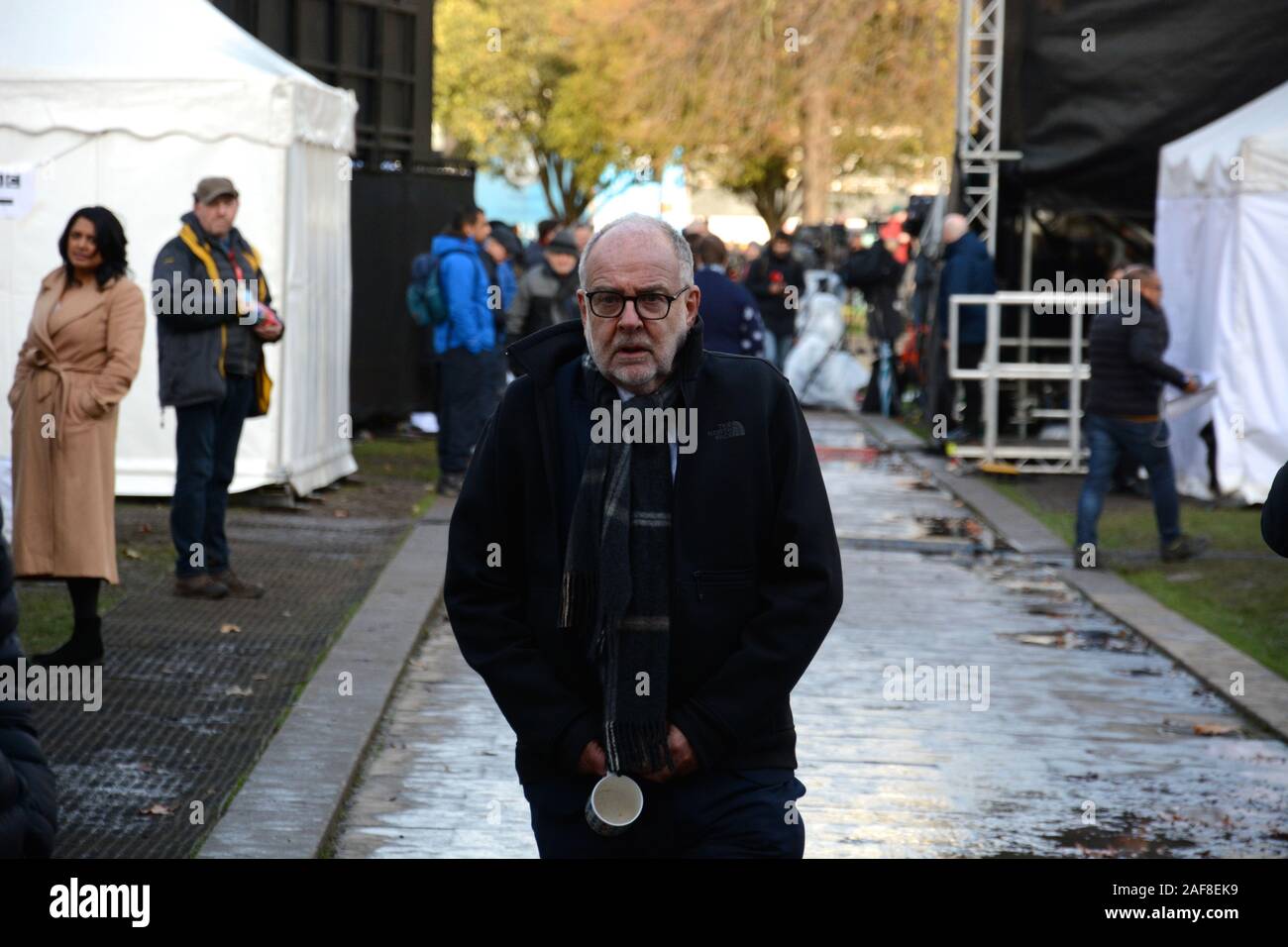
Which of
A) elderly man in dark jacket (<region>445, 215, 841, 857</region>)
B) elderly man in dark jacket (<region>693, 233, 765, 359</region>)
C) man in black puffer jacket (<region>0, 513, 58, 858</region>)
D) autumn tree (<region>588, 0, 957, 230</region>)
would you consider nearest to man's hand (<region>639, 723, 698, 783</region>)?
elderly man in dark jacket (<region>445, 215, 841, 857</region>)

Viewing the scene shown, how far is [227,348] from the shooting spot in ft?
31.3

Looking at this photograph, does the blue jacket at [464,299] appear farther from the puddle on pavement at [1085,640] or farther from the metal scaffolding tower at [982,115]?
the metal scaffolding tower at [982,115]

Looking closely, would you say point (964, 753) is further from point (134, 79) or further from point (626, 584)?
point (134, 79)

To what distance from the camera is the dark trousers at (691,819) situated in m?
3.59

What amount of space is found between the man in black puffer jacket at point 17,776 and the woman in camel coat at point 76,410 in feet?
18.1

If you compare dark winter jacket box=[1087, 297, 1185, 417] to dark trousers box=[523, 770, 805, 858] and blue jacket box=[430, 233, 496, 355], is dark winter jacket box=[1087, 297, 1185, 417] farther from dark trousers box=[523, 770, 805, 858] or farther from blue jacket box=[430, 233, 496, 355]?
dark trousers box=[523, 770, 805, 858]

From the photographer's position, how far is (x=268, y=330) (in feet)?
31.7

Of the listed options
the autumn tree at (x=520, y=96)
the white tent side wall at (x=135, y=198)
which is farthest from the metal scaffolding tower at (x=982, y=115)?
the autumn tree at (x=520, y=96)

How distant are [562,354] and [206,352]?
19.8ft

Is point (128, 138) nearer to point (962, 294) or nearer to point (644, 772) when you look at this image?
point (962, 294)

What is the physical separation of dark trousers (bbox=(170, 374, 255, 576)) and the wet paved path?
127cm
